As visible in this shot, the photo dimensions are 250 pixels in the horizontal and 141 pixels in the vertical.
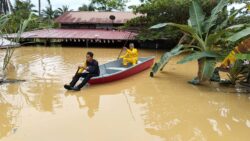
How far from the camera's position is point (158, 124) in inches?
241

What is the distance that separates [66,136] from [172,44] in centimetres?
1709

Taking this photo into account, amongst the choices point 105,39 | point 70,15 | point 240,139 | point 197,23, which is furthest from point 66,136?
point 70,15

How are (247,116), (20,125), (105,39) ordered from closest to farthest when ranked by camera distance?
(20,125) < (247,116) < (105,39)

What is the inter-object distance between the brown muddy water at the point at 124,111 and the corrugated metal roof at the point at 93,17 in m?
15.3

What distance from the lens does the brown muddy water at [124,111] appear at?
551 cm

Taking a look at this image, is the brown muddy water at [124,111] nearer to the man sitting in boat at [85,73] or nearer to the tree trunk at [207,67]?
the man sitting in boat at [85,73]

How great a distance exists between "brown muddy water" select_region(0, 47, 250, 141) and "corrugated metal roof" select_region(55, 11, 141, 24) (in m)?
15.3

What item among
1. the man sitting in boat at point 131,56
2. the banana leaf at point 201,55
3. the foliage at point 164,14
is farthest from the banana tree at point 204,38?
the foliage at point 164,14

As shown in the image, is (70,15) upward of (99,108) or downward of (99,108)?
upward

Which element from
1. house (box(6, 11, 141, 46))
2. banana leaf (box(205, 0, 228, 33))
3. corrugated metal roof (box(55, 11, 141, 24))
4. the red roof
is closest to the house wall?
house (box(6, 11, 141, 46))

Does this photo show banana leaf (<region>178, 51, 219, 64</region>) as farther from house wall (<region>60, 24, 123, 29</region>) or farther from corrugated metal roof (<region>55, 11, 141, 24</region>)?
house wall (<region>60, 24, 123, 29</region>)

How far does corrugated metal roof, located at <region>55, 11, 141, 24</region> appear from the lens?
2512 cm

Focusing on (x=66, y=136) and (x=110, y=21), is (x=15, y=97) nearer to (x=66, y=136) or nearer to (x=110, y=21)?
(x=66, y=136)

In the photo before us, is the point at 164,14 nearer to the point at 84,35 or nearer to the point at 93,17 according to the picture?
the point at 84,35
